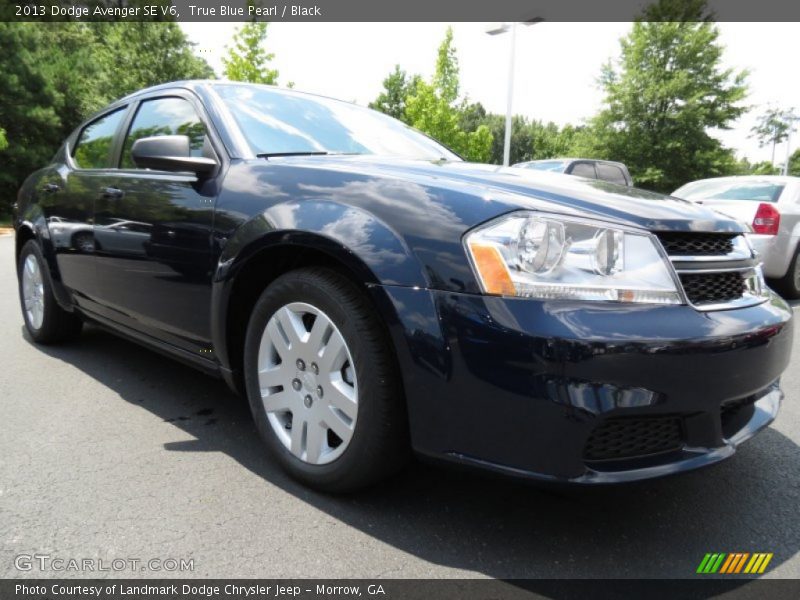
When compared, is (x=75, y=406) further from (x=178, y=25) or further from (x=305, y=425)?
(x=178, y=25)

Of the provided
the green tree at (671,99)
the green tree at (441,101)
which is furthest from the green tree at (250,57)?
the green tree at (671,99)

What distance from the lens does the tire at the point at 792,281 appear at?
634 cm

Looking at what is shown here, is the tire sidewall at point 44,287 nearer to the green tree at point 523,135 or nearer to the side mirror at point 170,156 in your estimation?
the side mirror at point 170,156

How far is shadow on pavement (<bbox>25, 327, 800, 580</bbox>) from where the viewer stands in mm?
1727

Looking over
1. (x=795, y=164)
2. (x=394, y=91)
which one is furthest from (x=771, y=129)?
(x=394, y=91)

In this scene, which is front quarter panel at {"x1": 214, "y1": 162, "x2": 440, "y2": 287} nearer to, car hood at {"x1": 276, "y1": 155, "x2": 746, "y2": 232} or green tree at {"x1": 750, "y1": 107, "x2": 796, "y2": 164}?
car hood at {"x1": 276, "y1": 155, "x2": 746, "y2": 232}

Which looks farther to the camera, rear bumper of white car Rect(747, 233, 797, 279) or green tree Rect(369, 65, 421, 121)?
green tree Rect(369, 65, 421, 121)

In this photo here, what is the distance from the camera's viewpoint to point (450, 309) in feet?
5.34

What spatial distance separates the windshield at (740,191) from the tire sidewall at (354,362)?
5471 mm

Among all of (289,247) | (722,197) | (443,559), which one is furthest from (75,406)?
(722,197)

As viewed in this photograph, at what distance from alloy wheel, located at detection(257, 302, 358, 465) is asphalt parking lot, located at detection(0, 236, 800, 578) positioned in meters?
0.20

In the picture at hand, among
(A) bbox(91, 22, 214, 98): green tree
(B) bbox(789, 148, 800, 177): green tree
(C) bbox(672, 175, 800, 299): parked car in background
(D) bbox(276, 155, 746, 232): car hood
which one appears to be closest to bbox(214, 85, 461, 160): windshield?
(D) bbox(276, 155, 746, 232): car hood

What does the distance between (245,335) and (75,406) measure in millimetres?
1218

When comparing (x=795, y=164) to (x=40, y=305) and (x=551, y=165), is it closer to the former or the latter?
(x=551, y=165)
